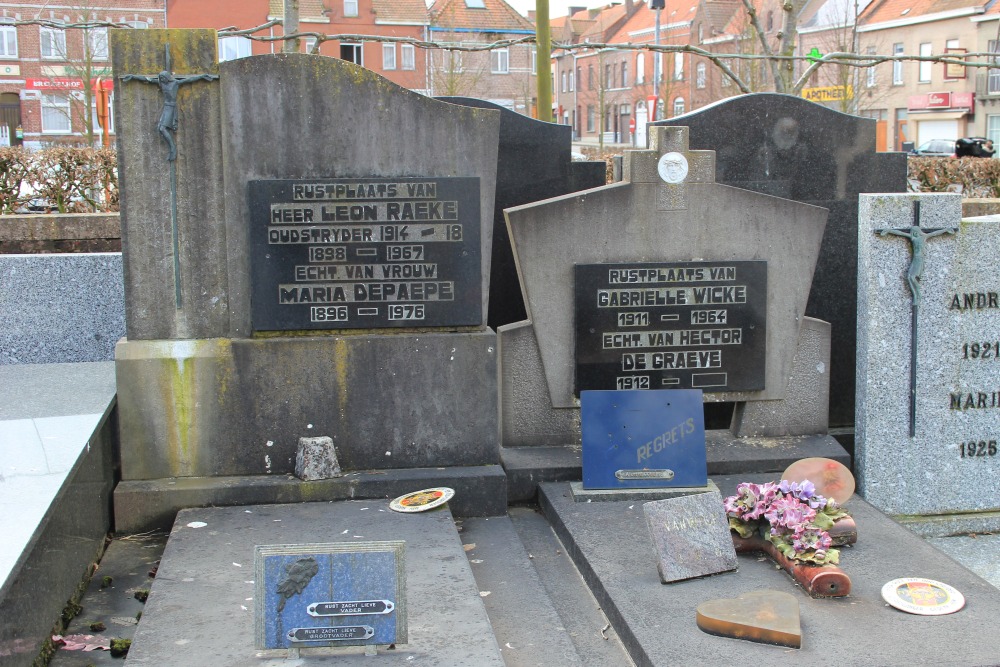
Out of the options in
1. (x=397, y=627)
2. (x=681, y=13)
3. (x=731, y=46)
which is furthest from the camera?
(x=681, y=13)

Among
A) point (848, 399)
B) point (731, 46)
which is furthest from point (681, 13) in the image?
point (848, 399)

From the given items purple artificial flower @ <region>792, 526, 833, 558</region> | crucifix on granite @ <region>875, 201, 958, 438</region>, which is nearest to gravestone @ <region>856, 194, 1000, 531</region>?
crucifix on granite @ <region>875, 201, 958, 438</region>

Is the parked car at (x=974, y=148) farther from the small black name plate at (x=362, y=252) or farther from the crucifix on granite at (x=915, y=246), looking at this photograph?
the small black name plate at (x=362, y=252)

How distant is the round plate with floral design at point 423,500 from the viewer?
5.07 metres

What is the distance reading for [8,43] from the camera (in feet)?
159

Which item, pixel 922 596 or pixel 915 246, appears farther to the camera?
pixel 915 246

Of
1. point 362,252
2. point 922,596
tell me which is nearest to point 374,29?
point 362,252

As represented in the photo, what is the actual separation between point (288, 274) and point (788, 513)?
2668mm

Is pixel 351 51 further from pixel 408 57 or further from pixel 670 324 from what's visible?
pixel 670 324

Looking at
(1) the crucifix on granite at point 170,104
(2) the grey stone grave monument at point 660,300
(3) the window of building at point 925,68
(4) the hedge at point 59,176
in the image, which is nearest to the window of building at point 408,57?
(3) the window of building at point 925,68

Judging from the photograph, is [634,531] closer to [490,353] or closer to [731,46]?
[490,353]

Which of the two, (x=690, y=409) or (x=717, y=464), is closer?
(x=690, y=409)

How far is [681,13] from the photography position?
225 feet

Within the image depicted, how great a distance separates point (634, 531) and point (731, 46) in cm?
5531
